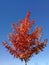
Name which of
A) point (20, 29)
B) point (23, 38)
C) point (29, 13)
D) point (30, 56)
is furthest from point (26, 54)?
point (29, 13)

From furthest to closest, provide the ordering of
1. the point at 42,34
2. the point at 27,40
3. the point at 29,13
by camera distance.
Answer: the point at 29,13 < the point at 42,34 < the point at 27,40

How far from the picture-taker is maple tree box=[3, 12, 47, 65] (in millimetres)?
21000

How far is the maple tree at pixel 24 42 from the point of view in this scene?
21000mm

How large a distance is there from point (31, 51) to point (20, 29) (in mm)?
3154

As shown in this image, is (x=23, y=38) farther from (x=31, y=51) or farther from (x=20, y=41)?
Answer: (x=31, y=51)

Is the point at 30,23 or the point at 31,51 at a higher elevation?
the point at 30,23

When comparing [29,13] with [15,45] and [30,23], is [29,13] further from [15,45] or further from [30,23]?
[15,45]

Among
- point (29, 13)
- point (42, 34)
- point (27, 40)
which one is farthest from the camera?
point (29, 13)

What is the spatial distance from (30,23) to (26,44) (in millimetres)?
3156

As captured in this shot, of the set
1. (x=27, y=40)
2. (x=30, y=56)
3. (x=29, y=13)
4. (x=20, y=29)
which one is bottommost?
(x=30, y=56)

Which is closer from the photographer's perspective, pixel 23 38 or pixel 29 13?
pixel 23 38

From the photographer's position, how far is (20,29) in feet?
72.3

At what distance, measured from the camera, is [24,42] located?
2103 centimetres

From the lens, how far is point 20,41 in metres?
21.1
